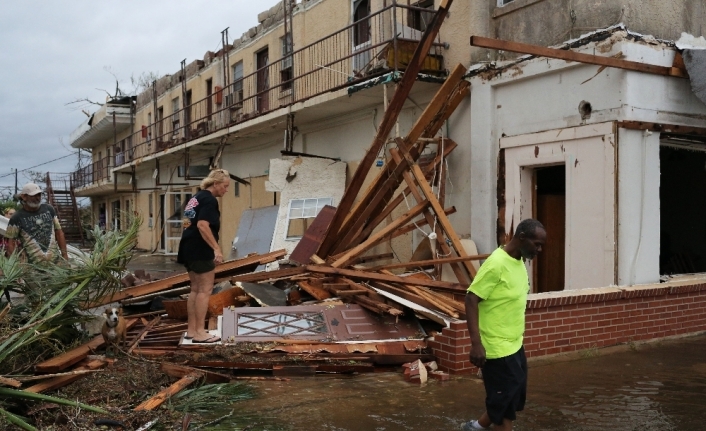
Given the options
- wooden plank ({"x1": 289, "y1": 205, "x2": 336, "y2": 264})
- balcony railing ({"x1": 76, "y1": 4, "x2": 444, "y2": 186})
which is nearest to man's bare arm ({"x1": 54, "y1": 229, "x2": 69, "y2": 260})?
wooden plank ({"x1": 289, "y1": 205, "x2": 336, "y2": 264})

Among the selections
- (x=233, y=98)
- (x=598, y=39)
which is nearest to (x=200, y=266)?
(x=598, y=39)

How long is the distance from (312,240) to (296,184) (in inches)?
117

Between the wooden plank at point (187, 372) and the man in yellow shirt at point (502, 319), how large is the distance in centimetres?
242

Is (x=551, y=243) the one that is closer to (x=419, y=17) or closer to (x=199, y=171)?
(x=419, y=17)

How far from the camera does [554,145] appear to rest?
8.25 meters

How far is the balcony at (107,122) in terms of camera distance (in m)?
29.9

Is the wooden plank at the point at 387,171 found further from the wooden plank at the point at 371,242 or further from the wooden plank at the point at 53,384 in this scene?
the wooden plank at the point at 53,384

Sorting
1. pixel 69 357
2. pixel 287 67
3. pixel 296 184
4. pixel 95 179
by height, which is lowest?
pixel 69 357

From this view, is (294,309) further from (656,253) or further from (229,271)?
(656,253)

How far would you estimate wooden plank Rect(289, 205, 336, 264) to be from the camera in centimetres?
954

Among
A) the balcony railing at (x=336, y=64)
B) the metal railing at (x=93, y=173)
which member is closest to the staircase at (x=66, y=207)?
the metal railing at (x=93, y=173)

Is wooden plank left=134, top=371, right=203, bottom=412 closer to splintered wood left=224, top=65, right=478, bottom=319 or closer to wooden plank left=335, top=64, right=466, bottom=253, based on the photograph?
splintered wood left=224, top=65, right=478, bottom=319

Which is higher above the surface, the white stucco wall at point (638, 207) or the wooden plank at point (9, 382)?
the white stucco wall at point (638, 207)

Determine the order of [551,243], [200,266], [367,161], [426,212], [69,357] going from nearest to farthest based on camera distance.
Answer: [69,357], [200,266], [426,212], [551,243], [367,161]
